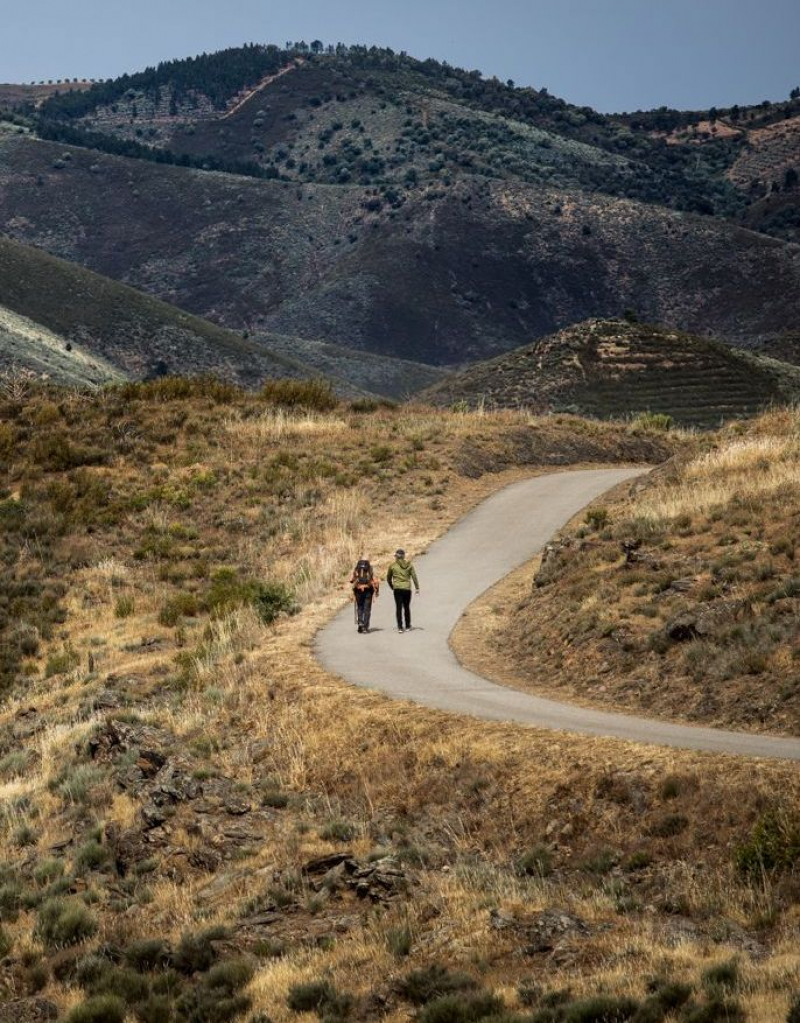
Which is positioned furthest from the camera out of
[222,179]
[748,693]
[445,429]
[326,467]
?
[222,179]

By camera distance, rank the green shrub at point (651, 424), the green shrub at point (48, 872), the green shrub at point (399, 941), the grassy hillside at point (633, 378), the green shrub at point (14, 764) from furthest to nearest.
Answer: the grassy hillside at point (633, 378) < the green shrub at point (651, 424) < the green shrub at point (14, 764) < the green shrub at point (48, 872) < the green shrub at point (399, 941)

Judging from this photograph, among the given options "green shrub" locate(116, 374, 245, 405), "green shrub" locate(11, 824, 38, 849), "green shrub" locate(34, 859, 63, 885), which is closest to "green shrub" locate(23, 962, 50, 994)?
"green shrub" locate(34, 859, 63, 885)

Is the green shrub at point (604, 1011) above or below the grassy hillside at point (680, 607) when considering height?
below

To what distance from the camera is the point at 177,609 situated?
29562mm

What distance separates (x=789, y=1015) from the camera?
30.6 feet

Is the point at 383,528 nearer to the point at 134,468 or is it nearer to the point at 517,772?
the point at 134,468

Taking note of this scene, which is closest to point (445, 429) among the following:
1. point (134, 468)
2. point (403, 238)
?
point (134, 468)

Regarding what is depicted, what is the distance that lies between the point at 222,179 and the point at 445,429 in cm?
16424

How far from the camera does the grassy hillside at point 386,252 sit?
170 m

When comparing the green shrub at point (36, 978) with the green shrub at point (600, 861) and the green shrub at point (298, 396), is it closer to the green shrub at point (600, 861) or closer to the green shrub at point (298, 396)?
the green shrub at point (600, 861)

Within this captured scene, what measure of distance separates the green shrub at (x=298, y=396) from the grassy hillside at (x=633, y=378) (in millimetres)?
25908

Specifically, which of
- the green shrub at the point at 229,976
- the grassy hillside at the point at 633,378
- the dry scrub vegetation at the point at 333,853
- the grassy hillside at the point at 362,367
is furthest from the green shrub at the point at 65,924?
the grassy hillside at the point at 362,367

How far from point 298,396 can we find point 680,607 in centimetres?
2991

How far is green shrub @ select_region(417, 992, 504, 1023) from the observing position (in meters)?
10.8
